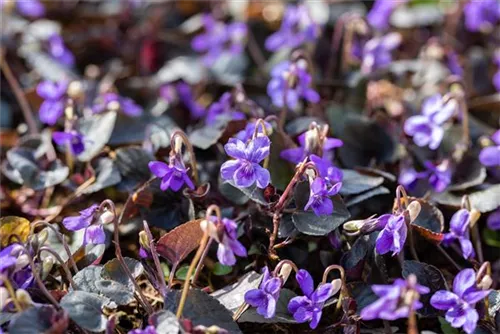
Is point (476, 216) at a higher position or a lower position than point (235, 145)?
lower

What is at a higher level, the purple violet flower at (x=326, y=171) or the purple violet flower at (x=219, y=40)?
the purple violet flower at (x=326, y=171)

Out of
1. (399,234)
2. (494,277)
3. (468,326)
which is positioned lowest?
(494,277)

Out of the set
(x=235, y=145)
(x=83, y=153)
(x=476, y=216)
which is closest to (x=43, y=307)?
(x=235, y=145)

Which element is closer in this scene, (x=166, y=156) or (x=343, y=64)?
(x=166, y=156)

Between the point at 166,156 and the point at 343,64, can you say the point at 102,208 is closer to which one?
the point at 166,156

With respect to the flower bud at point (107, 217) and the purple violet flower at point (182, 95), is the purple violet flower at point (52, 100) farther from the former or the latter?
the flower bud at point (107, 217)

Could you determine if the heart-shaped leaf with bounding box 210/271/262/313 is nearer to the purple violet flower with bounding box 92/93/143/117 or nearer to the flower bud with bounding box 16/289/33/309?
the flower bud with bounding box 16/289/33/309

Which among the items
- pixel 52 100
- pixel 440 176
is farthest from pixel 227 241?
pixel 52 100

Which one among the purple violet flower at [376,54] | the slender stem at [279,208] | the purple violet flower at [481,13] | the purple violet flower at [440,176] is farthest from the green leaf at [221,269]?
the purple violet flower at [481,13]
